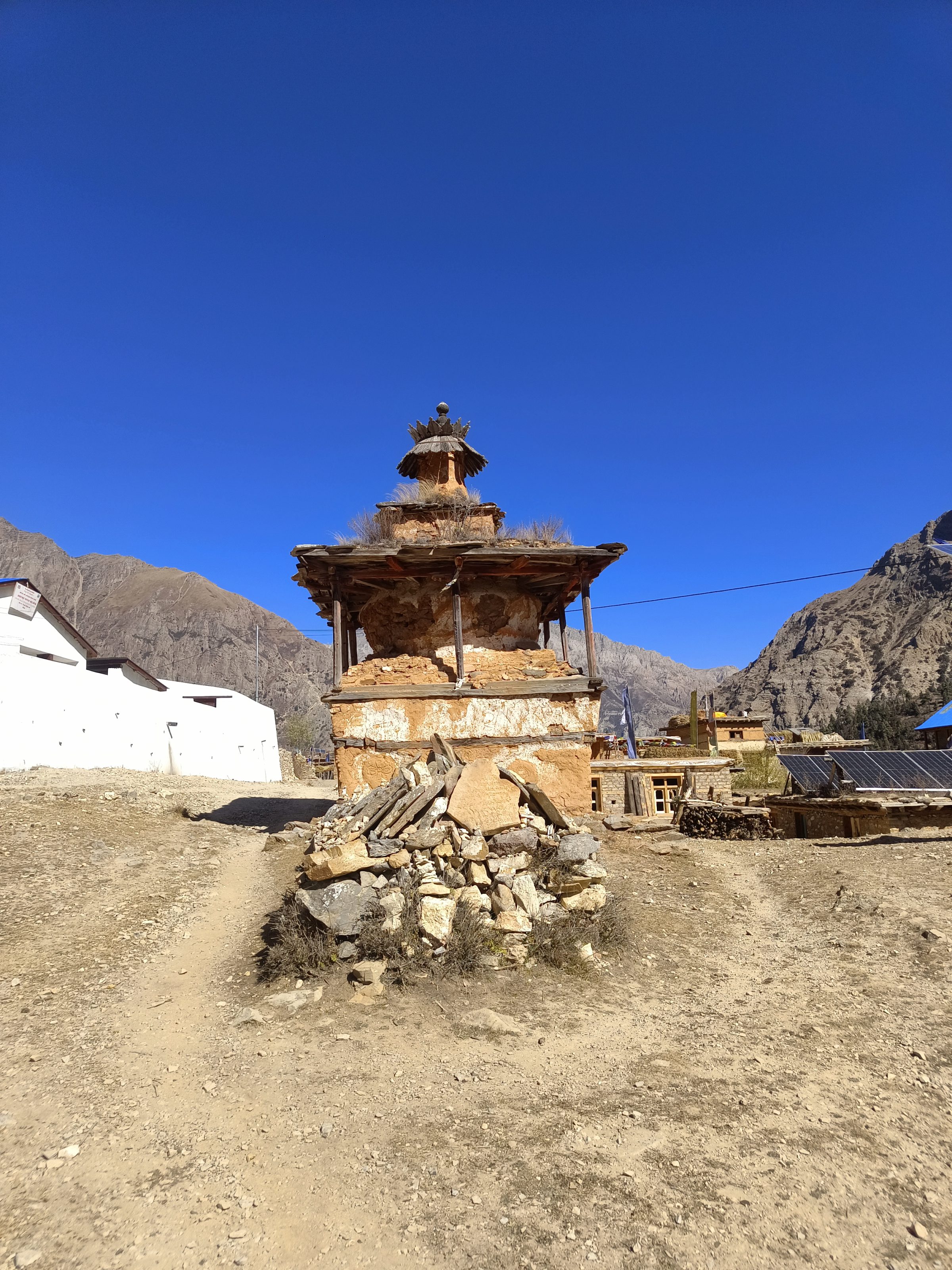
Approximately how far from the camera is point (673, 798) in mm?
19047

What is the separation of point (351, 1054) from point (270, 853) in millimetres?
7999

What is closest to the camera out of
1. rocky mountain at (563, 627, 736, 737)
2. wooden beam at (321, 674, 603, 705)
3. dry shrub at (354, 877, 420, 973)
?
dry shrub at (354, 877, 420, 973)

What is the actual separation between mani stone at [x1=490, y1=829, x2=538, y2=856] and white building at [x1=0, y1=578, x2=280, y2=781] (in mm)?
15454

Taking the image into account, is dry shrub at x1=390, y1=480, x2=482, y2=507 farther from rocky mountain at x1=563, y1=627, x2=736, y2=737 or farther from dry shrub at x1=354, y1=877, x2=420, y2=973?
rocky mountain at x1=563, y1=627, x2=736, y2=737

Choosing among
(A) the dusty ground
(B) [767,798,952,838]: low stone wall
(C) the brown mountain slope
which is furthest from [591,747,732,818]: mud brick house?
(C) the brown mountain slope

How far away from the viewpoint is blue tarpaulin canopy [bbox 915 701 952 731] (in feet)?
85.2

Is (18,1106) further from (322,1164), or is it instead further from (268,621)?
(268,621)

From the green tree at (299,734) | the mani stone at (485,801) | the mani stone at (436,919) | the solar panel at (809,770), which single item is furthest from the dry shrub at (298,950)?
the green tree at (299,734)

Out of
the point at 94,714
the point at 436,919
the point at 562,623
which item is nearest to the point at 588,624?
the point at 562,623

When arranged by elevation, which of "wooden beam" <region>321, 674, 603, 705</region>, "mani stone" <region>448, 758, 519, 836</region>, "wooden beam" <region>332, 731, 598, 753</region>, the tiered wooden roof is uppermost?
the tiered wooden roof

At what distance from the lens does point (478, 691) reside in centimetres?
1126

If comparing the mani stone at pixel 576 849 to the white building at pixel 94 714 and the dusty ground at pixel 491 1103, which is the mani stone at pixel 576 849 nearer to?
the dusty ground at pixel 491 1103

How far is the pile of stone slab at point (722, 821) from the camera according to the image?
15992 millimetres

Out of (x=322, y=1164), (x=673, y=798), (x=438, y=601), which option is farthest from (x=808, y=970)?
(x=673, y=798)
